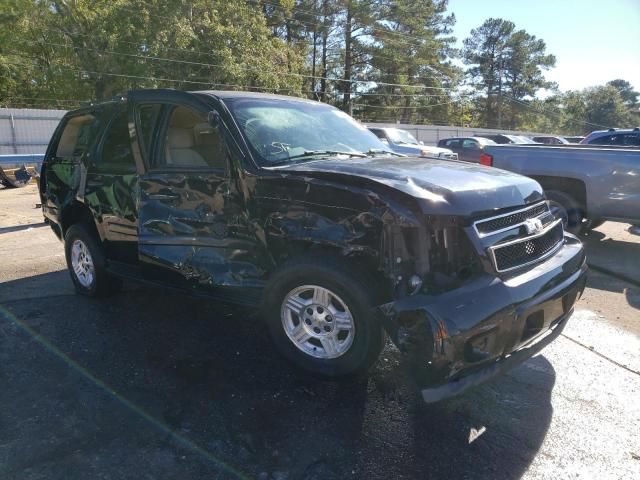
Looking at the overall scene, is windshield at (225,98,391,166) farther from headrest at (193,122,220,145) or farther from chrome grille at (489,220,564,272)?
chrome grille at (489,220,564,272)

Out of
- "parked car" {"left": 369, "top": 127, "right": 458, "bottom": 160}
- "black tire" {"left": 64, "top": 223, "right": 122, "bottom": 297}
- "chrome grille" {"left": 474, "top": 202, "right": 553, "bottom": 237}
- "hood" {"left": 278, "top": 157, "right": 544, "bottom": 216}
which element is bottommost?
"black tire" {"left": 64, "top": 223, "right": 122, "bottom": 297}

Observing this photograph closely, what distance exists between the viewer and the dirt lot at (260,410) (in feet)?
8.47

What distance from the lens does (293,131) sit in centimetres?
394

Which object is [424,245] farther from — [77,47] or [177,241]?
[77,47]

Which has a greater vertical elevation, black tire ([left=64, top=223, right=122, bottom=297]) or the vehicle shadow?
black tire ([left=64, top=223, right=122, bottom=297])

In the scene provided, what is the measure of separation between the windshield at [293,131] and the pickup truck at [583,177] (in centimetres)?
370

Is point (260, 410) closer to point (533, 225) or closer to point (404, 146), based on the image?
point (533, 225)

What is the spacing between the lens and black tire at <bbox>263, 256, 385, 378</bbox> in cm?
296

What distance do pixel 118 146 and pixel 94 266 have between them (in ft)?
4.07

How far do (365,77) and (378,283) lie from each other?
4983cm

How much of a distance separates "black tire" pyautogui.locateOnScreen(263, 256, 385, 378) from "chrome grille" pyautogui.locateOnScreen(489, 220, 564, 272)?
764 millimetres

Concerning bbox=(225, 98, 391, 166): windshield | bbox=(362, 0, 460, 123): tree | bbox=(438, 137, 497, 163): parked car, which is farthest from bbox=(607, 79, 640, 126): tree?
bbox=(225, 98, 391, 166): windshield

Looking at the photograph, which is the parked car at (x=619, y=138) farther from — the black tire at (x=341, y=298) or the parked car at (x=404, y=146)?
the black tire at (x=341, y=298)

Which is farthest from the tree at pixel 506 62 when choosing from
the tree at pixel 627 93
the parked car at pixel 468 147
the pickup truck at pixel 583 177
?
the pickup truck at pixel 583 177
